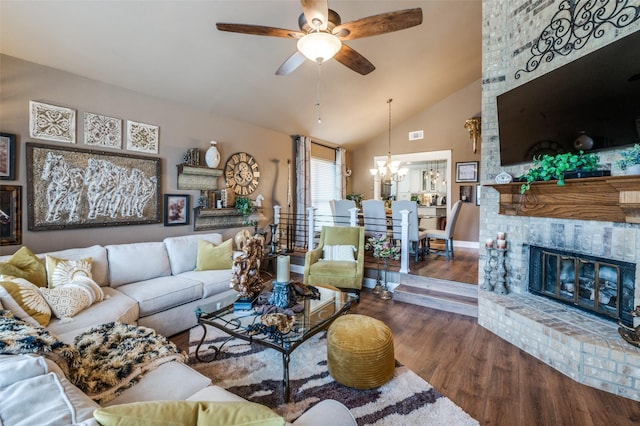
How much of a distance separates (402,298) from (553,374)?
1735 mm

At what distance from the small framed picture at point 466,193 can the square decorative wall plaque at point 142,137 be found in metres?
6.06

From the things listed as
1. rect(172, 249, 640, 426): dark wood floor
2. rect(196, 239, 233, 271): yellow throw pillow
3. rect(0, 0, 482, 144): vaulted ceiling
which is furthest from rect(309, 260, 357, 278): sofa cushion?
rect(0, 0, 482, 144): vaulted ceiling

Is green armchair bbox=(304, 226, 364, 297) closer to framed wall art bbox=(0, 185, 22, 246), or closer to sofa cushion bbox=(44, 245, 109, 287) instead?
sofa cushion bbox=(44, 245, 109, 287)

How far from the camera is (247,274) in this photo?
2.50 metres

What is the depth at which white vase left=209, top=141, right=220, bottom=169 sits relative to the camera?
437 cm

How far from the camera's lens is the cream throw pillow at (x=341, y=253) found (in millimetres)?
4020

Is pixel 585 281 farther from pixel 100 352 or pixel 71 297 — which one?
pixel 71 297

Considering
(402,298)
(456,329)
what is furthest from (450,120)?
(456,329)

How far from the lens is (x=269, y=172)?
559 cm

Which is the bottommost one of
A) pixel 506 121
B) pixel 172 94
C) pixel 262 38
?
pixel 506 121

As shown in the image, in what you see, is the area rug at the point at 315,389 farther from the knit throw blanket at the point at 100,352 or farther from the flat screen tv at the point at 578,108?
the flat screen tv at the point at 578,108

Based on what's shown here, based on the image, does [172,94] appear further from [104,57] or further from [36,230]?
[36,230]

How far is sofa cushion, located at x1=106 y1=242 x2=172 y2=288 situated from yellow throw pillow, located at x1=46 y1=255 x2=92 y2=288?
1.11 feet

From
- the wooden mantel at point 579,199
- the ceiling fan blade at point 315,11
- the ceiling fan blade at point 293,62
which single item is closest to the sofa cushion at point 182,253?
the ceiling fan blade at point 293,62
